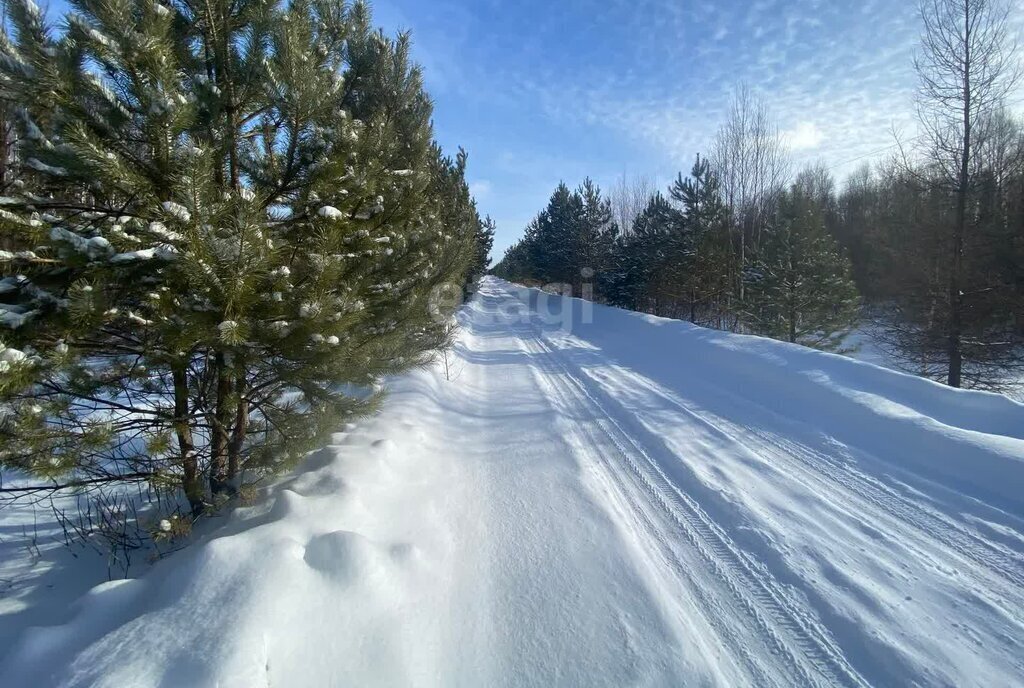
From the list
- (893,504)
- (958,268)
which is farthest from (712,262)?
(893,504)

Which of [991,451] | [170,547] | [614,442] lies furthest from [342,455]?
[991,451]

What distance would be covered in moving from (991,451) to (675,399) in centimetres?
359

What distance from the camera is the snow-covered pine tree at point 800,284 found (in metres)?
17.0

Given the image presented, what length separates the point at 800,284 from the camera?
16797 mm

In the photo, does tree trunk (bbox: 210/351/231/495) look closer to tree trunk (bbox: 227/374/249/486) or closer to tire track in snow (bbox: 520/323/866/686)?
tree trunk (bbox: 227/374/249/486)

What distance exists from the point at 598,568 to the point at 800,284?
17466 mm

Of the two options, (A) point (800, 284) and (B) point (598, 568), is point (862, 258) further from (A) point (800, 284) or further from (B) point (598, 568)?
(B) point (598, 568)

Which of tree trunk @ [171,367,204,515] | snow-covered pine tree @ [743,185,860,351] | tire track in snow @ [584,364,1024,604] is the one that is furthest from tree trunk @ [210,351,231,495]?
snow-covered pine tree @ [743,185,860,351]

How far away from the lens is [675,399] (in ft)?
24.0

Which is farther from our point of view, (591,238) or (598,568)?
(591,238)

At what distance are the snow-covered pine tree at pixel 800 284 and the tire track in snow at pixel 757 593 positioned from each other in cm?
1529

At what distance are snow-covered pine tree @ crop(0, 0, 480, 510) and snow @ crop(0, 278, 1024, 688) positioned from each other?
789mm

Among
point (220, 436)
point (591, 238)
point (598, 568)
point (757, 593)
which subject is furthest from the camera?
point (591, 238)

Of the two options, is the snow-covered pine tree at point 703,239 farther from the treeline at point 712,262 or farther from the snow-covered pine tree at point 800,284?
the snow-covered pine tree at point 800,284
